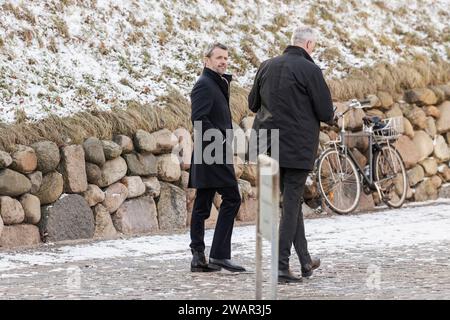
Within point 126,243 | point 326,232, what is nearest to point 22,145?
point 126,243

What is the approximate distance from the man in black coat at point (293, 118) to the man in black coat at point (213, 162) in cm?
50

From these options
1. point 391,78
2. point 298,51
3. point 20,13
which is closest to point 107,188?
point 20,13

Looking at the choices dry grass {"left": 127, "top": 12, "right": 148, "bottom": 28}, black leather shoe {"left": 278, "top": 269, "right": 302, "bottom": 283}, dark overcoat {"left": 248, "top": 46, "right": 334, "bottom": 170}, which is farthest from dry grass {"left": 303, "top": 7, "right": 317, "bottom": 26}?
black leather shoe {"left": 278, "top": 269, "right": 302, "bottom": 283}

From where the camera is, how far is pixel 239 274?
8227 millimetres

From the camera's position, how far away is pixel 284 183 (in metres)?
7.86

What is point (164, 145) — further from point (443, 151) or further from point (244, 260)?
point (443, 151)

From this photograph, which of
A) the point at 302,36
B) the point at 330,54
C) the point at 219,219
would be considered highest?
the point at 330,54

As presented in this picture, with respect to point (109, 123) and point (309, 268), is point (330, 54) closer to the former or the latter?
point (109, 123)

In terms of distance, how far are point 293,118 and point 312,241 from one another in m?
2.90

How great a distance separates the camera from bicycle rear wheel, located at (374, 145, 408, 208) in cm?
1334

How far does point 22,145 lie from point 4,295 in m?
3.15

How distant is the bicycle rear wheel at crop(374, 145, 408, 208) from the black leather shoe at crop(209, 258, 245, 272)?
524 centimetres

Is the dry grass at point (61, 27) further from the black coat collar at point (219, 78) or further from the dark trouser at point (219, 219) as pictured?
the dark trouser at point (219, 219)

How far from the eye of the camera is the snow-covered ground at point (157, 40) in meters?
11.5
